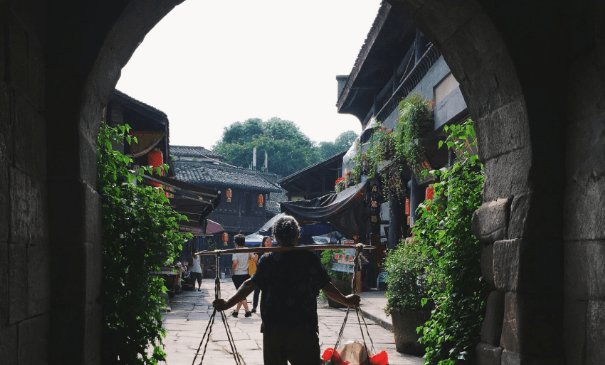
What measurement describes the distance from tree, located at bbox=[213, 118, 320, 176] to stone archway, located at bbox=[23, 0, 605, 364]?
51384 mm

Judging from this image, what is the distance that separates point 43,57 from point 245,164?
173 ft

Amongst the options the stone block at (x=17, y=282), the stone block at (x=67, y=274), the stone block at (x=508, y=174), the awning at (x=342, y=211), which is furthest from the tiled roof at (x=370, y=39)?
the stone block at (x=17, y=282)

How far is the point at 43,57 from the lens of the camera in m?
3.97

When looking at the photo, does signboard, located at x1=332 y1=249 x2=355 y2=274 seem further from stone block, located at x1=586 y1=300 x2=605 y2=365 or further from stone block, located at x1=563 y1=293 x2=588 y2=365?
stone block, located at x1=586 y1=300 x2=605 y2=365

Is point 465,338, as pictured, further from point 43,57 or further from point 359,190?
point 359,190

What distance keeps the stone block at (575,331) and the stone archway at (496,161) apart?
0.03 m

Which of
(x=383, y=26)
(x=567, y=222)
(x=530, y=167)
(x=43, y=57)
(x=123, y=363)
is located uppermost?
(x=383, y=26)

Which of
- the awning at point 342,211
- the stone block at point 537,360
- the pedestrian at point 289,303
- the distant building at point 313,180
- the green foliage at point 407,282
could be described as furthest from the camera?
the distant building at point 313,180

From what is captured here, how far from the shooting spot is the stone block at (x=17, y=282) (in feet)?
10.2

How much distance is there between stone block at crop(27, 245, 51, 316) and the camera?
348 centimetres

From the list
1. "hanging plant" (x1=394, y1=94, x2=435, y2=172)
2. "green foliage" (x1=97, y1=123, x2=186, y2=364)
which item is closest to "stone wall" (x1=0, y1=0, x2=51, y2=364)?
"green foliage" (x1=97, y1=123, x2=186, y2=364)

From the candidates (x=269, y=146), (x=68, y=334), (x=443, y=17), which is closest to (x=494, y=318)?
(x=443, y=17)

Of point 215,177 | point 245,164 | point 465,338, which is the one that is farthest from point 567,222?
point 245,164

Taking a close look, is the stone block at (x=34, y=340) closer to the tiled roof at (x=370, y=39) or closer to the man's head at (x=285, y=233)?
the man's head at (x=285, y=233)
